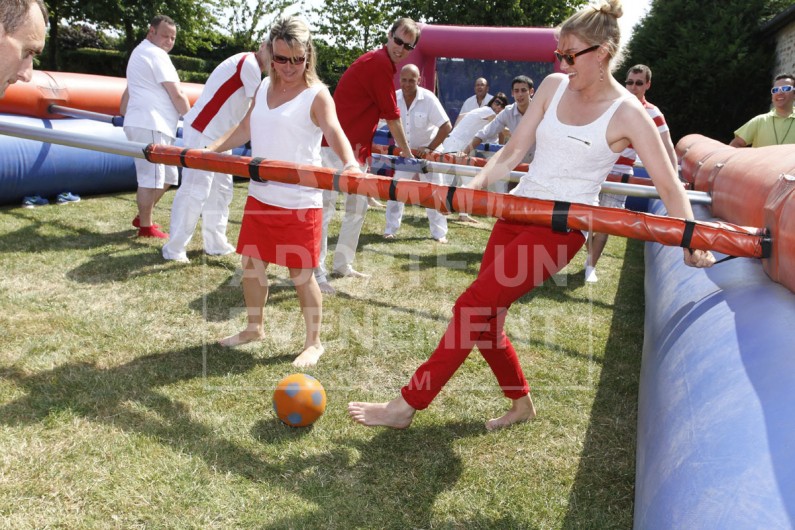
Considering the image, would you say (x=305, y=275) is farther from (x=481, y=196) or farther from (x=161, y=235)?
(x=161, y=235)

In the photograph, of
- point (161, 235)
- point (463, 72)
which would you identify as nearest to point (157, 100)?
point (161, 235)

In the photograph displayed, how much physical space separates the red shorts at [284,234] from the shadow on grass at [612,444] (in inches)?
67.8

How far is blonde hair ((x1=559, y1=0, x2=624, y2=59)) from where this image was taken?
7.86ft

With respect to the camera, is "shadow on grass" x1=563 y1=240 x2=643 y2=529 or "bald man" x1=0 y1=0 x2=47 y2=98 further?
"shadow on grass" x1=563 y1=240 x2=643 y2=529

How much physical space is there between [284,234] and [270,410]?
0.96m

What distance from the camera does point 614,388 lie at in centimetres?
363

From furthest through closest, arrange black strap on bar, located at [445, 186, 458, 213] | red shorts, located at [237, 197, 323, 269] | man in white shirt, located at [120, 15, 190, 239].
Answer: man in white shirt, located at [120, 15, 190, 239]
red shorts, located at [237, 197, 323, 269]
black strap on bar, located at [445, 186, 458, 213]

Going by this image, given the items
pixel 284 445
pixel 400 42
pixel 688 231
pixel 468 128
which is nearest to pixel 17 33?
pixel 284 445

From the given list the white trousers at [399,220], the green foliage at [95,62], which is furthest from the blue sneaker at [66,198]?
the green foliage at [95,62]

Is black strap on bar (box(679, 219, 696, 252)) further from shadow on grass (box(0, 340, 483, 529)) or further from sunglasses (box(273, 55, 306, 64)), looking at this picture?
sunglasses (box(273, 55, 306, 64))

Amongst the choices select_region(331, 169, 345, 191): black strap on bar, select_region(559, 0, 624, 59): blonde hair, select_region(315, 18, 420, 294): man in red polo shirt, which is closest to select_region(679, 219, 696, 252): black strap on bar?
select_region(559, 0, 624, 59): blonde hair

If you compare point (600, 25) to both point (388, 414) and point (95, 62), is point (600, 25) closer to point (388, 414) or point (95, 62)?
point (388, 414)

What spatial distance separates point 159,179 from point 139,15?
2490 centimetres

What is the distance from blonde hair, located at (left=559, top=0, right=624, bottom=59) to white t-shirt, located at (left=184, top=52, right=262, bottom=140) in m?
3.23
